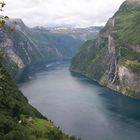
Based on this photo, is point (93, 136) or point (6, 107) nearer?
point (6, 107)

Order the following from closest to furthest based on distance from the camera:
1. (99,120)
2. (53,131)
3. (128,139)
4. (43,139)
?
(43,139)
(53,131)
(128,139)
(99,120)

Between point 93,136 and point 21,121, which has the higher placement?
point 21,121

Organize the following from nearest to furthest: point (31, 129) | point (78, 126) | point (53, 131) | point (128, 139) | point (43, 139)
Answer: point (43, 139) → point (31, 129) → point (53, 131) → point (128, 139) → point (78, 126)

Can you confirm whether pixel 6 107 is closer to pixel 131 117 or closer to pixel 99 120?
pixel 99 120

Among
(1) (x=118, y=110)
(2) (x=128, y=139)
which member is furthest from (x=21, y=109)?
(1) (x=118, y=110)

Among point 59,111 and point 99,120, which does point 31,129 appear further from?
point 59,111

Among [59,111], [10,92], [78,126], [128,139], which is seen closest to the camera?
[10,92]

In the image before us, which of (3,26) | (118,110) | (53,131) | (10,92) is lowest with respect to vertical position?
(118,110)

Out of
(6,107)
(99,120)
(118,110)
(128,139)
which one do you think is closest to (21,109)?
(6,107)

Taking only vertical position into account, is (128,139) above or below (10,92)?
below
